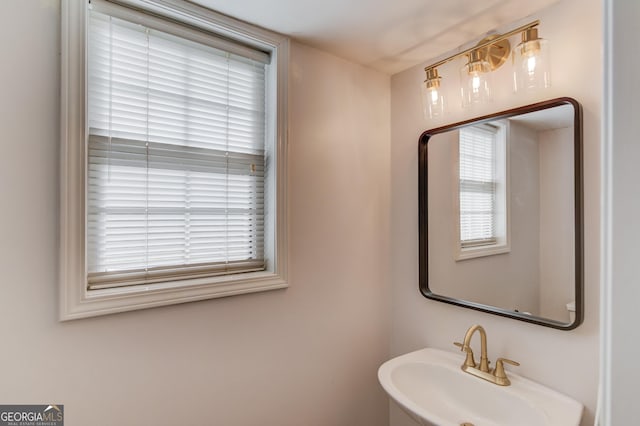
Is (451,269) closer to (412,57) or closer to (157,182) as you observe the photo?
(412,57)

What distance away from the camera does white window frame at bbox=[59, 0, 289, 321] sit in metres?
1.03

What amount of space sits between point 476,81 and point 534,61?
0.72ft

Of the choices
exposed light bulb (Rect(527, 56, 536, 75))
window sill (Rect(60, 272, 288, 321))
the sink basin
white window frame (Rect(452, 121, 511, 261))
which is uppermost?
exposed light bulb (Rect(527, 56, 536, 75))

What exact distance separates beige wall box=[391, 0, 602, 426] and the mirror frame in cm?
3

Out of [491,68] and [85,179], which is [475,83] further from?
[85,179]

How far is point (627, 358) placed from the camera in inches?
18.4

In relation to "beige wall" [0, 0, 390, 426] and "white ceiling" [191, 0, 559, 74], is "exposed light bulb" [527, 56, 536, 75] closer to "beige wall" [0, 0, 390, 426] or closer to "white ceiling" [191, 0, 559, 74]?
"white ceiling" [191, 0, 559, 74]

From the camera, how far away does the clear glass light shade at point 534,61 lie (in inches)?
45.9

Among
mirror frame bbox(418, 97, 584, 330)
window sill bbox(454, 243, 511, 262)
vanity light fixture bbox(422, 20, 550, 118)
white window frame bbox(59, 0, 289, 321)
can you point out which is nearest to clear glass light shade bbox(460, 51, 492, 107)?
vanity light fixture bbox(422, 20, 550, 118)

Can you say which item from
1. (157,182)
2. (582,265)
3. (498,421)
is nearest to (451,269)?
(582,265)

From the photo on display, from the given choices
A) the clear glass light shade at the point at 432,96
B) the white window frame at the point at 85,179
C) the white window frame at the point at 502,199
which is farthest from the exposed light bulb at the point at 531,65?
A: the white window frame at the point at 85,179

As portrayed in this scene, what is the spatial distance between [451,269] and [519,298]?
325 mm

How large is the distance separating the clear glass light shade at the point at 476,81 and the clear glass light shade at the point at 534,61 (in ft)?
0.48

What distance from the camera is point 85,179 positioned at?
42.1 inches
